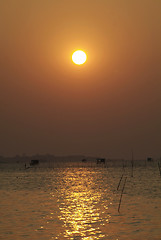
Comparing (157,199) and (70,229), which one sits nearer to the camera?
(70,229)

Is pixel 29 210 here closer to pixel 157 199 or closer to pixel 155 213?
pixel 155 213

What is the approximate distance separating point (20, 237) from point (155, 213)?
8478mm

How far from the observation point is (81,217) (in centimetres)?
1916

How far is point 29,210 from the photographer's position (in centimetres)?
2198

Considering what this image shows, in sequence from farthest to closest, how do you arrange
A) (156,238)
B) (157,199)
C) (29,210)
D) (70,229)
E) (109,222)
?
(157,199) → (29,210) → (109,222) → (70,229) → (156,238)

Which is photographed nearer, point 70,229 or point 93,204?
point 70,229

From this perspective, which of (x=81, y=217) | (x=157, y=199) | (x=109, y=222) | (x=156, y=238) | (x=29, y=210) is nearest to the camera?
(x=156, y=238)

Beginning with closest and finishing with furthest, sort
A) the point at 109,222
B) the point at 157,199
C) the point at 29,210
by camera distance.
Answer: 1. the point at 109,222
2. the point at 29,210
3. the point at 157,199

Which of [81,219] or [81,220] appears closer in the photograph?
[81,220]

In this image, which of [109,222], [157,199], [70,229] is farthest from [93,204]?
[70,229]

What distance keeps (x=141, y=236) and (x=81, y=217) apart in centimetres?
497

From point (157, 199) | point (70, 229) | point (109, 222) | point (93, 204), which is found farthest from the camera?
point (157, 199)

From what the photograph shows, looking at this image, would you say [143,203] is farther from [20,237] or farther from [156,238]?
[20,237]

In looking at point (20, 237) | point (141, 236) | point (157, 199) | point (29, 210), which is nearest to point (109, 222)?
point (141, 236)
